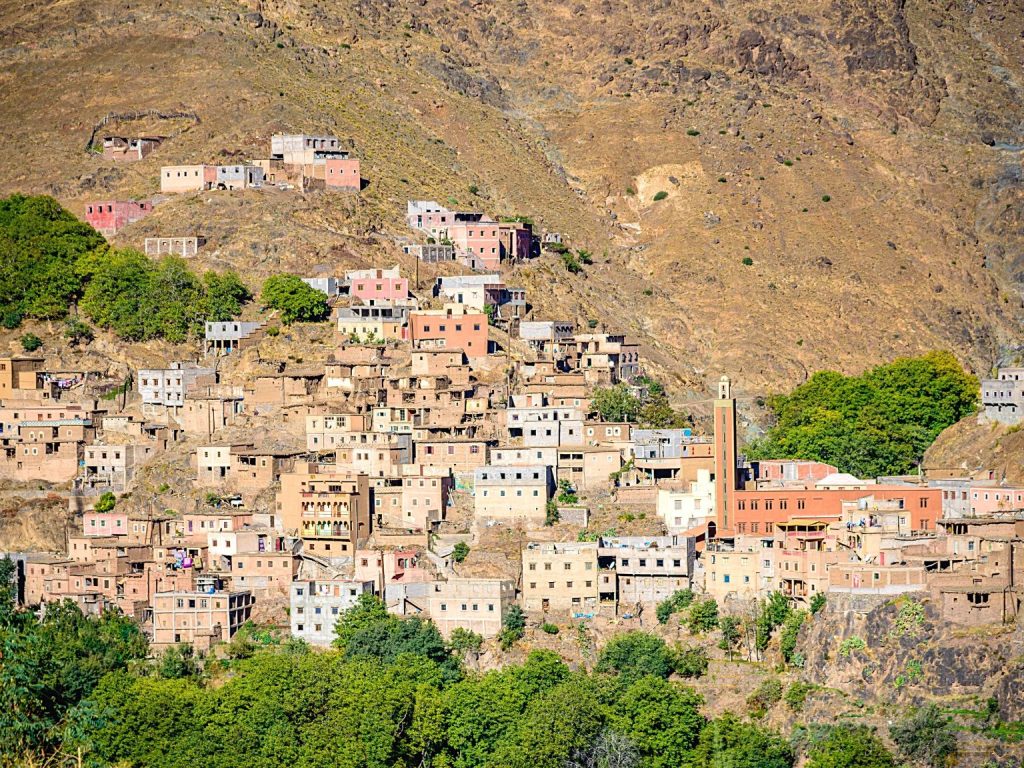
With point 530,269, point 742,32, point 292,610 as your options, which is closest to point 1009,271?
point 742,32

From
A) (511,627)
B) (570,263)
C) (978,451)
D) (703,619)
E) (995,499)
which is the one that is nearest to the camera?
(703,619)

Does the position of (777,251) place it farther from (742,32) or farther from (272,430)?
(272,430)

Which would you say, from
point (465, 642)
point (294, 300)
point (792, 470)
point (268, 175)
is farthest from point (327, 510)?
point (268, 175)

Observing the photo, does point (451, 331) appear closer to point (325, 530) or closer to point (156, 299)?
point (156, 299)

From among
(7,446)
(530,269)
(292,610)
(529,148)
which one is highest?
(529,148)

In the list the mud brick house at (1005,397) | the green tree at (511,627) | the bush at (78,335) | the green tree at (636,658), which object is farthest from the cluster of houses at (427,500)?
the bush at (78,335)

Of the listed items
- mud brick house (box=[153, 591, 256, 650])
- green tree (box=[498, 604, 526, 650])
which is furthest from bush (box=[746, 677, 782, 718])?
mud brick house (box=[153, 591, 256, 650])
